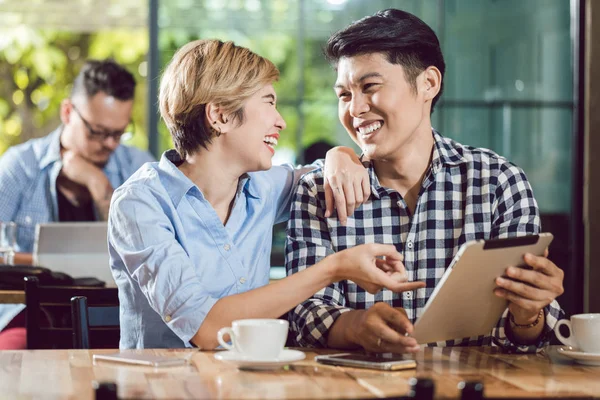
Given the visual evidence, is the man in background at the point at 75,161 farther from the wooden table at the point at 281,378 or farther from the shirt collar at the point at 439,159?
the wooden table at the point at 281,378

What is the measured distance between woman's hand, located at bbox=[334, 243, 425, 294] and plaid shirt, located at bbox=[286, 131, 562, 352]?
0.86ft

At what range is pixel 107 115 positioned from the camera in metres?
4.08

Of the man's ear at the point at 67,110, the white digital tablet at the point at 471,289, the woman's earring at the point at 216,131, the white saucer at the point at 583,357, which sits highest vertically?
the man's ear at the point at 67,110

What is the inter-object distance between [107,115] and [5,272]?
5.37 ft

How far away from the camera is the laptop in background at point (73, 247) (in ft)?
9.09

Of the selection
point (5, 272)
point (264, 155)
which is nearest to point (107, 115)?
point (5, 272)

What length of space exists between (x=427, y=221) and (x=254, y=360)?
28.5 inches

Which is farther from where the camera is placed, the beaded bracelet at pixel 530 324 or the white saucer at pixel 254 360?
the beaded bracelet at pixel 530 324

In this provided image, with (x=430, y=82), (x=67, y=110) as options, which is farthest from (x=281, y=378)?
(x=67, y=110)

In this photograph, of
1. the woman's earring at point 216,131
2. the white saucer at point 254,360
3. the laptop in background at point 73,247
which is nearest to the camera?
the white saucer at point 254,360

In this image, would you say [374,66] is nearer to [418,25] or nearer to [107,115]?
[418,25]

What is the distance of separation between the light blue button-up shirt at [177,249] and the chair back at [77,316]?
0.21 feet

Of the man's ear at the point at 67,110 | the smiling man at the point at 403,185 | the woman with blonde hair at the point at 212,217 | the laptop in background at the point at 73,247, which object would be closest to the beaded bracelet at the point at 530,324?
the smiling man at the point at 403,185

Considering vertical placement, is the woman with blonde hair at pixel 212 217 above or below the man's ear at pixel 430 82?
below
